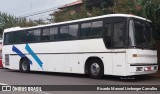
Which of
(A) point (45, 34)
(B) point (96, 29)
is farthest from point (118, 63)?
(A) point (45, 34)

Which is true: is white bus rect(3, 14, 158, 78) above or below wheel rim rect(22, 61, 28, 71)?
above

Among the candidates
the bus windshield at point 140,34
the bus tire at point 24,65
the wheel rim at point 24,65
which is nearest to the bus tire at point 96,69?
the bus windshield at point 140,34

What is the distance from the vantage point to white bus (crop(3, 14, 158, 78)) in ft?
49.2

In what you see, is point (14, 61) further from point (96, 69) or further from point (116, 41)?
point (116, 41)

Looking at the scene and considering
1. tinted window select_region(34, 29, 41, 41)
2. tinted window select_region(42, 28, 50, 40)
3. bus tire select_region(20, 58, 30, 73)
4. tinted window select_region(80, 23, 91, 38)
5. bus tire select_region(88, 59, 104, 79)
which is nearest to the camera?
bus tire select_region(88, 59, 104, 79)

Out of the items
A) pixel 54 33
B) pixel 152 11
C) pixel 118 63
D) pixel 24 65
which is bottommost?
pixel 24 65

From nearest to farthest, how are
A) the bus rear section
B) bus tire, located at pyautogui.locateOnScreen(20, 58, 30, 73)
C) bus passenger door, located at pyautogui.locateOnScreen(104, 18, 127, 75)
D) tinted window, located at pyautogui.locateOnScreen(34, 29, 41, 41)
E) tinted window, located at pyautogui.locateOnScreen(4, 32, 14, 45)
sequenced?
the bus rear section
bus passenger door, located at pyautogui.locateOnScreen(104, 18, 127, 75)
tinted window, located at pyautogui.locateOnScreen(34, 29, 41, 41)
bus tire, located at pyautogui.locateOnScreen(20, 58, 30, 73)
tinted window, located at pyautogui.locateOnScreen(4, 32, 14, 45)

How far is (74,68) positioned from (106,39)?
117 inches

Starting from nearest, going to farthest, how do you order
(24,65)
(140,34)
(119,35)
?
(119,35), (140,34), (24,65)

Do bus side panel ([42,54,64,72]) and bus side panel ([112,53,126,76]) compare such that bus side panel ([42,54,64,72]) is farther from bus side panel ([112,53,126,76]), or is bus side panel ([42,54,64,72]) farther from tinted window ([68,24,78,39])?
bus side panel ([112,53,126,76])

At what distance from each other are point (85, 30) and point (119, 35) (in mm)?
2372

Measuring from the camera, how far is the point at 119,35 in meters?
15.3

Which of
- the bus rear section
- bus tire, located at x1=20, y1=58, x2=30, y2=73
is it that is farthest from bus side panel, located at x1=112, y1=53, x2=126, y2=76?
bus tire, located at x1=20, y1=58, x2=30, y2=73

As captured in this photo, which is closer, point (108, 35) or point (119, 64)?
point (119, 64)
